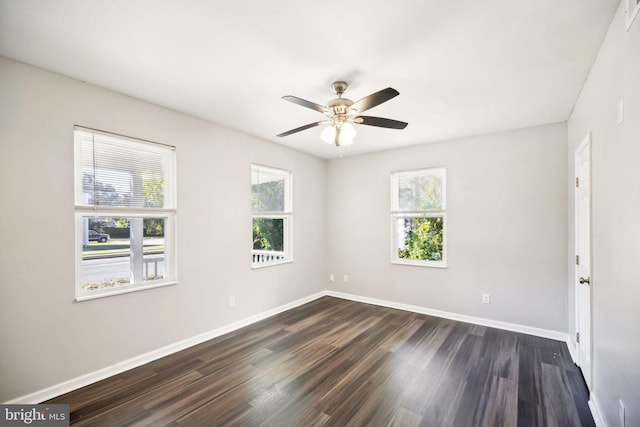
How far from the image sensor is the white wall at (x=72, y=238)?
2.16 metres

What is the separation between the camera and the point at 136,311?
9.27ft

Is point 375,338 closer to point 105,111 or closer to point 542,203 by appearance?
point 542,203

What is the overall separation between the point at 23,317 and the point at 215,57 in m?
2.49

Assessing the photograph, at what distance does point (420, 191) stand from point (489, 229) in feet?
3.69

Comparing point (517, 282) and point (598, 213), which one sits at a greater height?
point (598, 213)

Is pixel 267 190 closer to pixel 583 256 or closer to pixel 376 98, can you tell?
pixel 376 98

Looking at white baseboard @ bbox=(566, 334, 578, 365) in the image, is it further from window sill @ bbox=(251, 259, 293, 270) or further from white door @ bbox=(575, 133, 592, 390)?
window sill @ bbox=(251, 259, 293, 270)

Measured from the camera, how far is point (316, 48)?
2.00m

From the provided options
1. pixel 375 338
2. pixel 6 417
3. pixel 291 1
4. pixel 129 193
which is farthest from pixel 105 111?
pixel 375 338

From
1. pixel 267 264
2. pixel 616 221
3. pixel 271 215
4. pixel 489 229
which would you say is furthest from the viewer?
pixel 271 215

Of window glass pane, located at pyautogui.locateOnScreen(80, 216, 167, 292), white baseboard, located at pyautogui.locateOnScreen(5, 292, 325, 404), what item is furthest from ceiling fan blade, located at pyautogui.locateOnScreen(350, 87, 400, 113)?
white baseboard, located at pyautogui.locateOnScreen(5, 292, 325, 404)

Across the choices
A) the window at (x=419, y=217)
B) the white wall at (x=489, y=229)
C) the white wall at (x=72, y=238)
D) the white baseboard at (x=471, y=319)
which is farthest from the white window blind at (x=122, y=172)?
the white baseboard at (x=471, y=319)

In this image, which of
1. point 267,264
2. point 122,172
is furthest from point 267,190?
point 122,172

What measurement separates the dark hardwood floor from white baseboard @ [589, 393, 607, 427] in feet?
0.18
